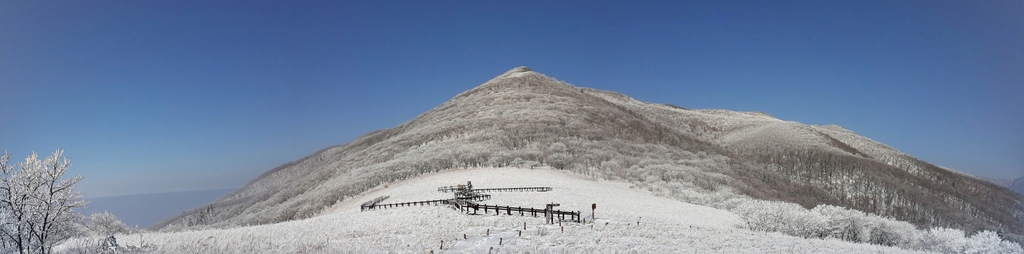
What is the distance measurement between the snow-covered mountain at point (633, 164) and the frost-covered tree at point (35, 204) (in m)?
31.3

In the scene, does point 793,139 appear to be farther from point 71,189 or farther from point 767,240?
point 71,189

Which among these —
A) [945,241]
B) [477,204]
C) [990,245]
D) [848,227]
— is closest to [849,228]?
[848,227]

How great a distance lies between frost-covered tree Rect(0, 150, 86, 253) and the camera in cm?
1461

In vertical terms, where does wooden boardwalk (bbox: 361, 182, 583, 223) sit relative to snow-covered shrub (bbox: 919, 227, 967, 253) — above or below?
above

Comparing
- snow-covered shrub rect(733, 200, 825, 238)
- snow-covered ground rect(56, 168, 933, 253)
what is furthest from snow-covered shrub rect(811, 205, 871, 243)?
snow-covered ground rect(56, 168, 933, 253)

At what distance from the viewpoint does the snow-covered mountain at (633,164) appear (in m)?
56.7

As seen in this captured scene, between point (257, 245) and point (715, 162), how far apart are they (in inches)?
Result: 2720

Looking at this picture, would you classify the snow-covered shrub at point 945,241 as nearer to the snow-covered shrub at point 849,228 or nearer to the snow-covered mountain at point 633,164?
the snow-covered shrub at point 849,228

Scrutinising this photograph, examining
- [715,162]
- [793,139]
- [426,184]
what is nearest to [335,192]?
[426,184]

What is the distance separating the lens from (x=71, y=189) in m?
16.5

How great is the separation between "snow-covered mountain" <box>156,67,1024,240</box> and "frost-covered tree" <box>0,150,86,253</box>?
103 ft

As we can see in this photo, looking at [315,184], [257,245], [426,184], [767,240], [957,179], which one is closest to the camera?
[257,245]

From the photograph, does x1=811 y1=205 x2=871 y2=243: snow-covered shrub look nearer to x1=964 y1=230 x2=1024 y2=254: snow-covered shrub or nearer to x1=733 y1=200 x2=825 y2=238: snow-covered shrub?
x1=733 y1=200 x2=825 y2=238: snow-covered shrub

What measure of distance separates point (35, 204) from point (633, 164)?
56210 mm
